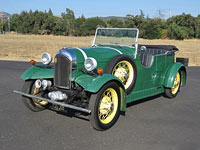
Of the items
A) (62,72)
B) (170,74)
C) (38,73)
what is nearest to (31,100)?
(38,73)

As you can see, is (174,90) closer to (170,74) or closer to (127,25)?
(170,74)

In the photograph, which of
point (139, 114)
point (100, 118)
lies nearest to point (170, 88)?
point (139, 114)

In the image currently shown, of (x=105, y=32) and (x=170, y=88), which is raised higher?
(x=105, y=32)

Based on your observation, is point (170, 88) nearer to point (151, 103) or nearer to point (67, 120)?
point (151, 103)

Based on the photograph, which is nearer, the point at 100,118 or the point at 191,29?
the point at 100,118

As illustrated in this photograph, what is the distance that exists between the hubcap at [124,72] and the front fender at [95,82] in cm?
40

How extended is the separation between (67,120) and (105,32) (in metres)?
2.50

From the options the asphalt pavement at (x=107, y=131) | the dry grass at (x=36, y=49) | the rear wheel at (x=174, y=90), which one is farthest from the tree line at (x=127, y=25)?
the asphalt pavement at (x=107, y=131)

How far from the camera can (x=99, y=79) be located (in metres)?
4.06

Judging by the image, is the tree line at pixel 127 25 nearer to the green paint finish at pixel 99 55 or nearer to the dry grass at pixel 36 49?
the dry grass at pixel 36 49

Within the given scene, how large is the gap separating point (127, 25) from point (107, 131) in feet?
152

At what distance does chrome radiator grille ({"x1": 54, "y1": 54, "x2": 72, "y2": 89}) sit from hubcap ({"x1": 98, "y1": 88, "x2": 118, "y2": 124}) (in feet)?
2.21

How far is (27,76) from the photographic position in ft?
15.7

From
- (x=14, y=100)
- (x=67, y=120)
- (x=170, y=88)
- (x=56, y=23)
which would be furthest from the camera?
(x=56, y=23)
